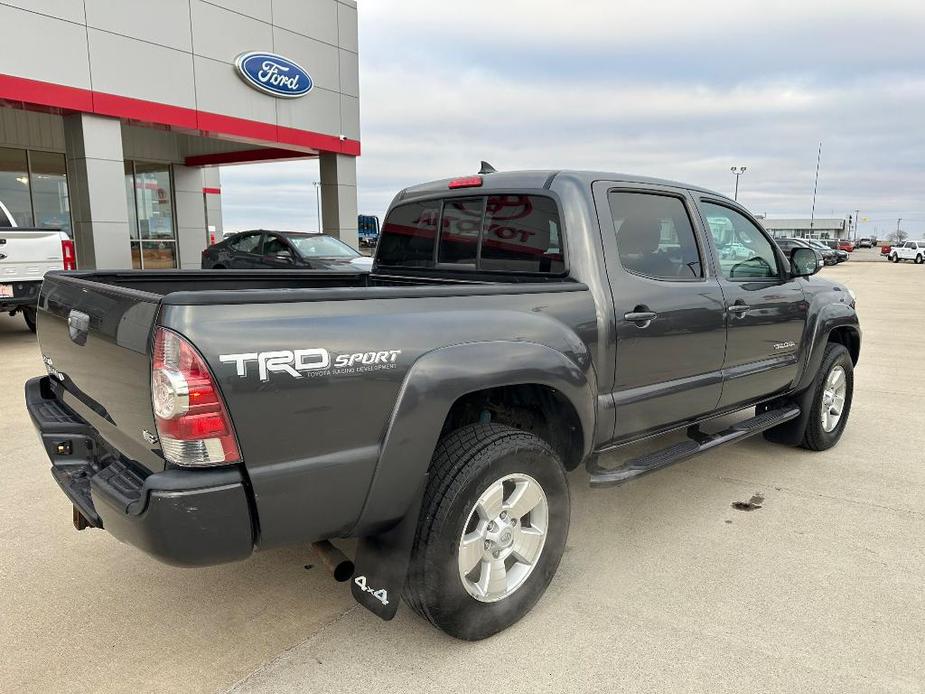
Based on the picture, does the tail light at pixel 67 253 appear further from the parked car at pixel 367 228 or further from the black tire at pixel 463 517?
the parked car at pixel 367 228

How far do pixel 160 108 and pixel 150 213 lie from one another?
706 cm

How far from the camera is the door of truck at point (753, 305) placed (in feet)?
12.7

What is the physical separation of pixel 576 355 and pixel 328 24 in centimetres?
1494

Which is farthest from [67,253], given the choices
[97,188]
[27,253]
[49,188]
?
[49,188]

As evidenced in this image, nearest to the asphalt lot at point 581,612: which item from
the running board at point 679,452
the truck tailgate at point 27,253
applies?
the running board at point 679,452

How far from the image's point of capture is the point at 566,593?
9.85ft

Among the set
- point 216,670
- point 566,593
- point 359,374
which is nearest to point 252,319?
point 359,374

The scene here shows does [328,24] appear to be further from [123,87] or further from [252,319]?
[252,319]

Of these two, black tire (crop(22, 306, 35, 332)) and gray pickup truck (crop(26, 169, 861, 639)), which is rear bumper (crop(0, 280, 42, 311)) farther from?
gray pickup truck (crop(26, 169, 861, 639))

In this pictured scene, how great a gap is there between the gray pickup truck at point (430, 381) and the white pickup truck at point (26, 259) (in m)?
5.69

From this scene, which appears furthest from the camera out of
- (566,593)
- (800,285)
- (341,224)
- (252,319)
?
(341,224)

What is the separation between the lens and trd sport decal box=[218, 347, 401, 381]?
198 cm

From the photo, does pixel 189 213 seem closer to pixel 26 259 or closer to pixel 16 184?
pixel 16 184

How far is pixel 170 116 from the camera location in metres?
12.3
